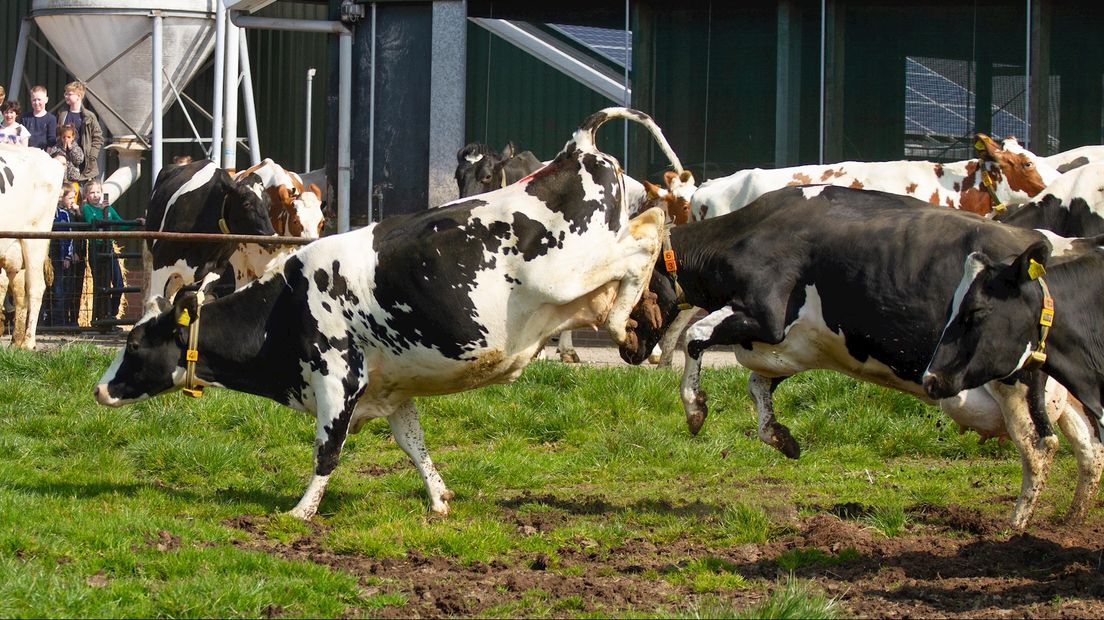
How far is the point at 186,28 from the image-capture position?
24141 mm

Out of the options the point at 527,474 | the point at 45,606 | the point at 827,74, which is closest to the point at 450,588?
the point at 45,606

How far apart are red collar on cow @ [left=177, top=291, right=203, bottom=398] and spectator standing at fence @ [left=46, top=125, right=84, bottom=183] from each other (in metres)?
10.4

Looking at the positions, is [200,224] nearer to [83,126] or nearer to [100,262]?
[100,262]

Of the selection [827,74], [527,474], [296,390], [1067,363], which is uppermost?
[827,74]

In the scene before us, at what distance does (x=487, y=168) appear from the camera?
55.9 feet

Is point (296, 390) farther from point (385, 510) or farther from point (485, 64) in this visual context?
point (485, 64)

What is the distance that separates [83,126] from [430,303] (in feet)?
39.9

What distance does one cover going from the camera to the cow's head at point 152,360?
930 cm

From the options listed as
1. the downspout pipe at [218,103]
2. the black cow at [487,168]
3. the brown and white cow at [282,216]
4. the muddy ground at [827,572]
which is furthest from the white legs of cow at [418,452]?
the downspout pipe at [218,103]

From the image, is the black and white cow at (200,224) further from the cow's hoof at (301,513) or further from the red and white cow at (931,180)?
the cow's hoof at (301,513)

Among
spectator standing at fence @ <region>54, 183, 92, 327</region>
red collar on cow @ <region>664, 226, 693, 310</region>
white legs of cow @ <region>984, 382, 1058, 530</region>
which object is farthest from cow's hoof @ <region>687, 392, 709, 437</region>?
spectator standing at fence @ <region>54, 183, 92, 327</region>

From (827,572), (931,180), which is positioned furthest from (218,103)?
(827,572)

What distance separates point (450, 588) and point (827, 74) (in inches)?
491

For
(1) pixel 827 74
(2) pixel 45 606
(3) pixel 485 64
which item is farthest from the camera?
(3) pixel 485 64
